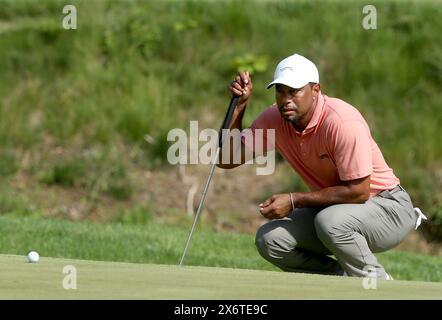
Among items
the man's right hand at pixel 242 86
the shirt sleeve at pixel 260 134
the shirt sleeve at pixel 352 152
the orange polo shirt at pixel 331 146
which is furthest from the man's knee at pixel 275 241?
the man's right hand at pixel 242 86

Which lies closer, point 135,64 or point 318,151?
point 318,151

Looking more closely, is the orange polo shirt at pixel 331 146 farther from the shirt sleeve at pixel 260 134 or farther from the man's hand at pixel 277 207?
the man's hand at pixel 277 207

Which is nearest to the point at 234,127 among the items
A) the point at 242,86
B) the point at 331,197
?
the point at 242,86

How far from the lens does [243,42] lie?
57.0 ft

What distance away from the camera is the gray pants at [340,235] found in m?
6.77

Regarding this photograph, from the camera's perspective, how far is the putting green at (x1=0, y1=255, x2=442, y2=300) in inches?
181

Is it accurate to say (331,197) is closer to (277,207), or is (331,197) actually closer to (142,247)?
(277,207)

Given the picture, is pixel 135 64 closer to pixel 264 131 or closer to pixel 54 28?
pixel 54 28

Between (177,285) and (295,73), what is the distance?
230 centimetres

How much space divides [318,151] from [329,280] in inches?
66.9

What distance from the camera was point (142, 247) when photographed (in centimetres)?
1080

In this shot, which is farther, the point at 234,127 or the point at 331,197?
the point at 234,127
